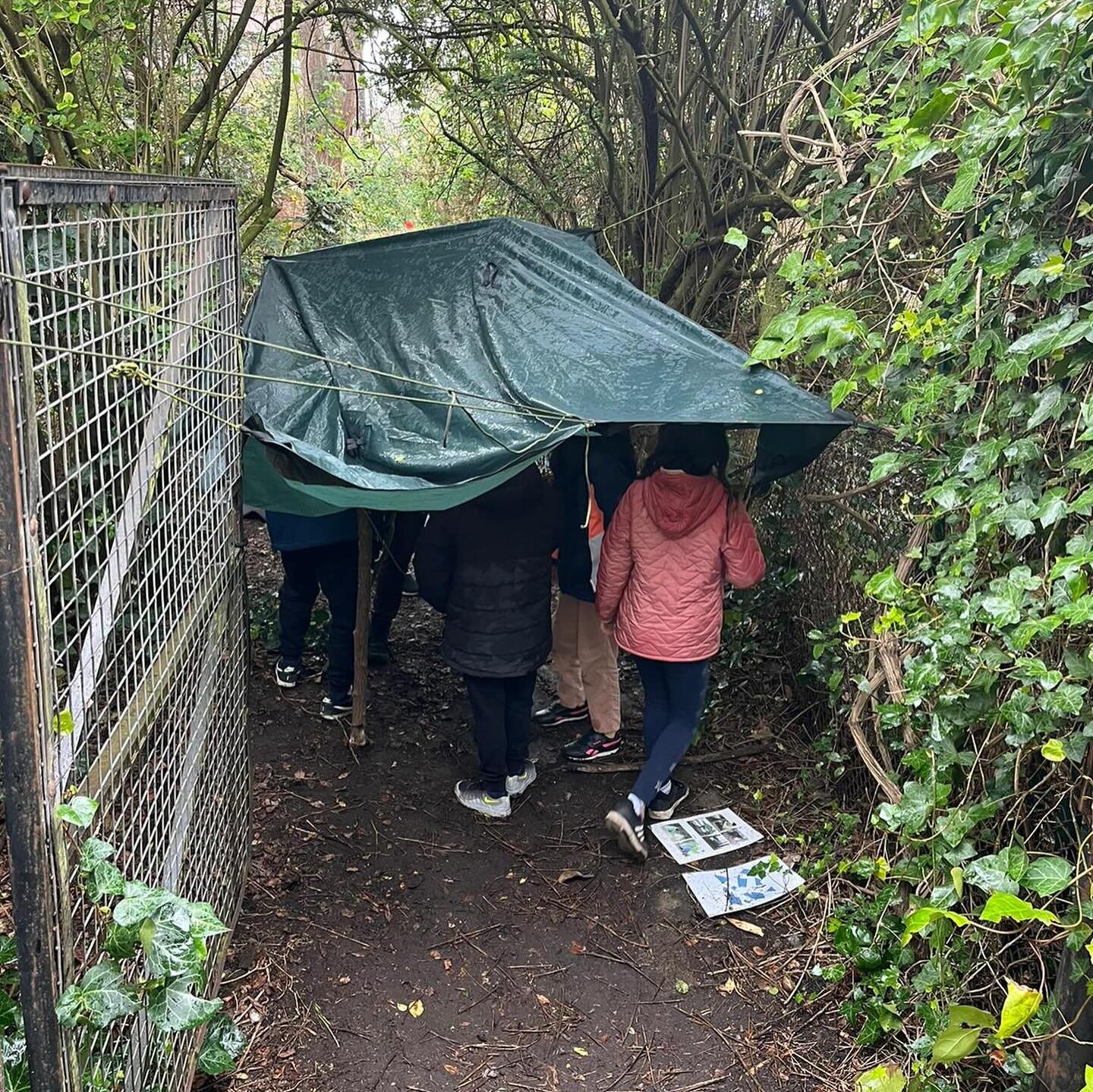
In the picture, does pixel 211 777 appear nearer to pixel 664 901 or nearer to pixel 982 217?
pixel 664 901

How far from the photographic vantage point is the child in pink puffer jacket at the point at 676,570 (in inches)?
127

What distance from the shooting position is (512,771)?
3730mm

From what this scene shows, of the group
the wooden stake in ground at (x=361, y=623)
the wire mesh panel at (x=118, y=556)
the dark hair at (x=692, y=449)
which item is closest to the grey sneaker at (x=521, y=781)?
the wooden stake in ground at (x=361, y=623)

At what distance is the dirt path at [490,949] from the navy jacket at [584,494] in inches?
31.8

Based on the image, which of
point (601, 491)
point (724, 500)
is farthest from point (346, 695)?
point (724, 500)

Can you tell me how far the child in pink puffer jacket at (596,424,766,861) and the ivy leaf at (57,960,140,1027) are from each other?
1.98 m

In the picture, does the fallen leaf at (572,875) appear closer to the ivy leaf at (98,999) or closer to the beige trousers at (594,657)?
the beige trousers at (594,657)

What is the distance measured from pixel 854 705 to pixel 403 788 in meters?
1.80

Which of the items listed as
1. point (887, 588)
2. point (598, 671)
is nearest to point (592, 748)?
point (598, 671)

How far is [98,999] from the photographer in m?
1.49

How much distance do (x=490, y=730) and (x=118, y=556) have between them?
6.46ft

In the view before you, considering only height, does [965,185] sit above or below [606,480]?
above

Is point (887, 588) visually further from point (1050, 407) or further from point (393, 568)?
point (393, 568)

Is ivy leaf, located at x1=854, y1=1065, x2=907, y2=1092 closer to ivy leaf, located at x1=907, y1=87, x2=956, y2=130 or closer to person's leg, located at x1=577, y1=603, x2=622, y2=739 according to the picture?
person's leg, located at x1=577, y1=603, x2=622, y2=739
